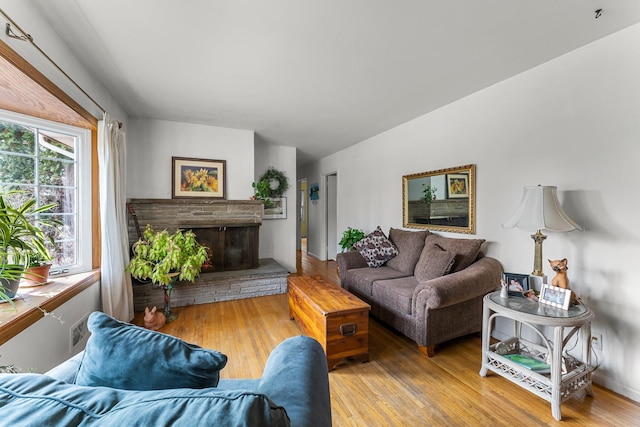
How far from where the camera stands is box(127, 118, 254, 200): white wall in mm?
3662

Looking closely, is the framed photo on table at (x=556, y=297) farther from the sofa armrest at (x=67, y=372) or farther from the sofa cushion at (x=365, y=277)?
the sofa armrest at (x=67, y=372)

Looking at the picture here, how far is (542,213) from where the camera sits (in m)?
1.94

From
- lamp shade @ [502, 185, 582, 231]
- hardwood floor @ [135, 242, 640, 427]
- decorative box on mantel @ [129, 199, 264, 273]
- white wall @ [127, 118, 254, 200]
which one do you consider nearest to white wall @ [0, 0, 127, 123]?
white wall @ [127, 118, 254, 200]

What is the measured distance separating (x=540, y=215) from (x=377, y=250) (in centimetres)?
182

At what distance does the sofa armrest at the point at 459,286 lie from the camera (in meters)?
2.16

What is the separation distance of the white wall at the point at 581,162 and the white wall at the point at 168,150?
115 inches

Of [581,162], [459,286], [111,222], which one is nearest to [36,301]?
[111,222]

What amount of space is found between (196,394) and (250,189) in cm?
382

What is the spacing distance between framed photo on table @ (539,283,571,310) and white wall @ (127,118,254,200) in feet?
12.0

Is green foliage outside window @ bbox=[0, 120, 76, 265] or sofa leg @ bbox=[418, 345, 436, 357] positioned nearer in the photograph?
green foliage outside window @ bbox=[0, 120, 76, 265]

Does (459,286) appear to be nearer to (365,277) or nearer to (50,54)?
(365,277)

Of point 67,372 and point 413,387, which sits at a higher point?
point 67,372

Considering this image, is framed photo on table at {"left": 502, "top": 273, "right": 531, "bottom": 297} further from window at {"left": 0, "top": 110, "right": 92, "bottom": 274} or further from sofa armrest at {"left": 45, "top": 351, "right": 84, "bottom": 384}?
window at {"left": 0, "top": 110, "right": 92, "bottom": 274}

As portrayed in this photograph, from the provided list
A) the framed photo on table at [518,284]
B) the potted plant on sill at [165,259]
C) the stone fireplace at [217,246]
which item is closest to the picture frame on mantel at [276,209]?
the stone fireplace at [217,246]
